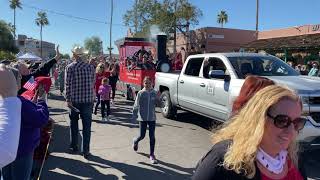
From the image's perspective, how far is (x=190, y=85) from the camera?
10453 millimetres

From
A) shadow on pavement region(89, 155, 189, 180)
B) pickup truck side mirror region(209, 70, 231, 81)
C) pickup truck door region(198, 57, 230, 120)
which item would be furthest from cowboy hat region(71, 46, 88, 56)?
pickup truck door region(198, 57, 230, 120)

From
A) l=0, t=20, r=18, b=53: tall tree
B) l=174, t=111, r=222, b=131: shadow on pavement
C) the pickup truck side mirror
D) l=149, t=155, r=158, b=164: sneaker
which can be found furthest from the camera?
l=0, t=20, r=18, b=53: tall tree

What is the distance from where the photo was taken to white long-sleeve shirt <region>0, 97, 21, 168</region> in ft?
9.75

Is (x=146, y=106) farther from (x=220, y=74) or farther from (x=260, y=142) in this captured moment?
(x=260, y=142)

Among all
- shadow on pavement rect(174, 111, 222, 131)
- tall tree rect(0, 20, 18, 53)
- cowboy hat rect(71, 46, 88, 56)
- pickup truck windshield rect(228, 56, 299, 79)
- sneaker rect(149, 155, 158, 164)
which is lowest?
sneaker rect(149, 155, 158, 164)

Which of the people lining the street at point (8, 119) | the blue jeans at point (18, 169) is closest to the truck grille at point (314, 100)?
the blue jeans at point (18, 169)

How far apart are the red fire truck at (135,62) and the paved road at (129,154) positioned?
9.59ft

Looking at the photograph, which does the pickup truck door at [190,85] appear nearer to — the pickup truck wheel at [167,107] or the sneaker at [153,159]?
the pickup truck wheel at [167,107]

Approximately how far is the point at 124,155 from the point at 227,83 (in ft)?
8.33

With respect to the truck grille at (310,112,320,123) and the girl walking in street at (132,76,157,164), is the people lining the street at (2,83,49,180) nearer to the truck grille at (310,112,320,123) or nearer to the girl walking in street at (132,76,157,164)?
the girl walking in street at (132,76,157,164)

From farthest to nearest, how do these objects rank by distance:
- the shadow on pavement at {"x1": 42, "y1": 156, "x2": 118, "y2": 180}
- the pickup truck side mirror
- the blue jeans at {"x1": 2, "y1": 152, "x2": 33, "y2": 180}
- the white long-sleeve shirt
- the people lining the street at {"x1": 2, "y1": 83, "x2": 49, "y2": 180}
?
the pickup truck side mirror
the shadow on pavement at {"x1": 42, "y1": 156, "x2": 118, "y2": 180}
the blue jeans at {"x1": 2, "y1": 152, "x2": 33, "y2": 180}
the people lining the street at {"x1": 2, "y1": 83, "x2": 49, "y2": 180}
the white long-sleeve shirt

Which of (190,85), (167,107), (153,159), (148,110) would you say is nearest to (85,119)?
(148,110)

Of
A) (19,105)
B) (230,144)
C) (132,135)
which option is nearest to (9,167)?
(19,105)

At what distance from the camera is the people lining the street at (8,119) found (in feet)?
9.78
